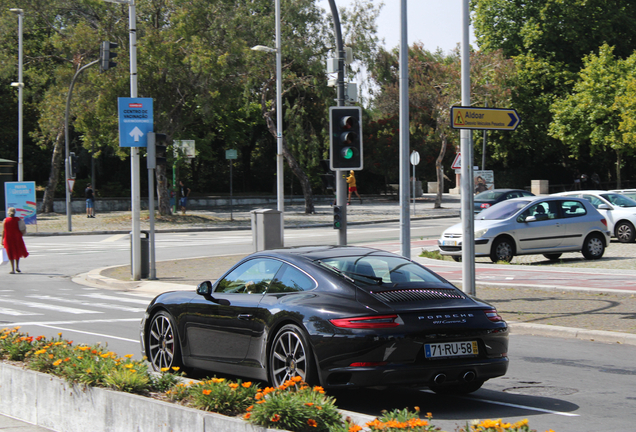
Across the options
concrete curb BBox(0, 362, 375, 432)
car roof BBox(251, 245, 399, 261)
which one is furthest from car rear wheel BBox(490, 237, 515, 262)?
concrete curb BBox(0, 362, 375, 432)

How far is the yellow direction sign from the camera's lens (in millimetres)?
10977

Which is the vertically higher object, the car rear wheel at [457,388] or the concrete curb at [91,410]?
the concrete curb at [91,410]

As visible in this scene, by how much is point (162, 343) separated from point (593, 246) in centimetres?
1476

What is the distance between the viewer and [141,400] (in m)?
5.14

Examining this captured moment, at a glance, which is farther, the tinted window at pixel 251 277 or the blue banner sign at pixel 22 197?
the blue banner sign at pixel 22 197

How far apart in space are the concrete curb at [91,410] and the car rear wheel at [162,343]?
58.1 inches

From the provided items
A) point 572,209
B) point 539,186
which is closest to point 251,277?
point 572,209

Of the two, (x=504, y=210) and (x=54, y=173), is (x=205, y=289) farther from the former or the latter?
(x=54, y=173)

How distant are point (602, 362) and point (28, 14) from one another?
123 ft

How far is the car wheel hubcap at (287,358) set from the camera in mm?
6074

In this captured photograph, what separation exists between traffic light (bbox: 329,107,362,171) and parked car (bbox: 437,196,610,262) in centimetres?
642

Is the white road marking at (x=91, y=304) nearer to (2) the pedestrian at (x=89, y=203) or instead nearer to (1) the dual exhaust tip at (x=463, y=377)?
(1) the dual exhaust tip at (x=463, y=377)

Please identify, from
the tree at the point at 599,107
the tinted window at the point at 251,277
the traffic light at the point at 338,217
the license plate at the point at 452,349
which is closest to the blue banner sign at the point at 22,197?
the traffic light at the point at 338,217

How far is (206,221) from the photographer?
3906 cm
